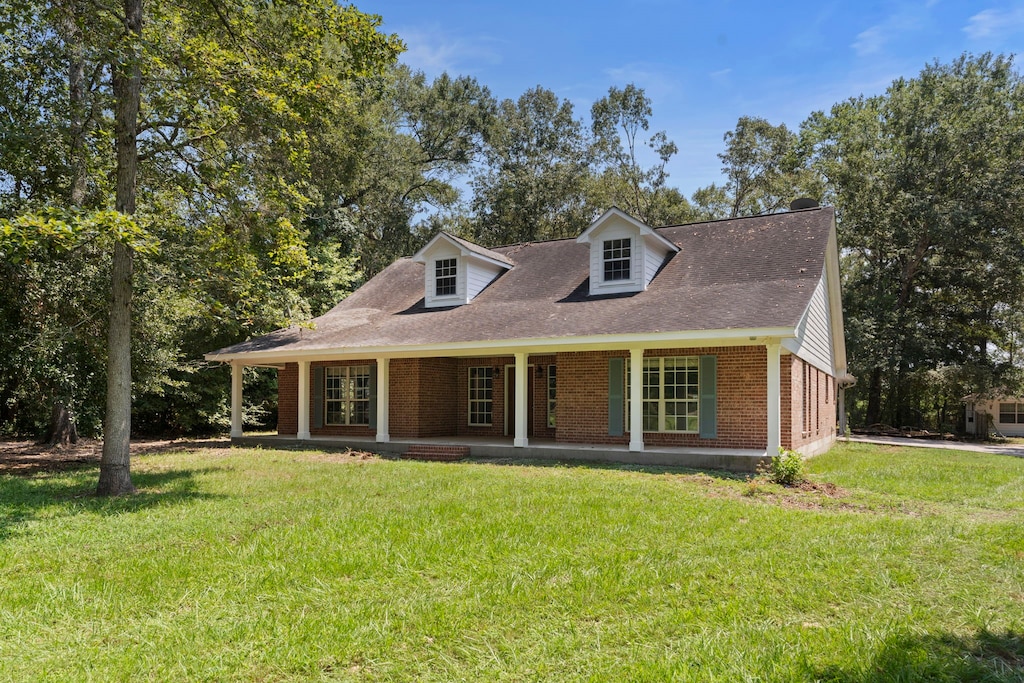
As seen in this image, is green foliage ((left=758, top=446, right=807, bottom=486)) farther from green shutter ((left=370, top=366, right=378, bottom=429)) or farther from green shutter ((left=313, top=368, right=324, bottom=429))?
green shutter ((left=313, top=368, right=324, bottom=429))

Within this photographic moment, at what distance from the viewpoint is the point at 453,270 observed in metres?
18.6

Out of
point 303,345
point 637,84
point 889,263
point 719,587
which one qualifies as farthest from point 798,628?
point 637,84

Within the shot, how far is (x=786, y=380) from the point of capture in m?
13.6

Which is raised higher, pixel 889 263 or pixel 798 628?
pixel 889 263

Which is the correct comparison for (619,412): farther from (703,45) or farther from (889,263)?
(889,263)

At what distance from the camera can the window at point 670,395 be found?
45.5ft

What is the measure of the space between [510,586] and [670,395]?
9.55 meters

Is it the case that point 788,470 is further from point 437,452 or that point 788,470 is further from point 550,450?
point 437,452

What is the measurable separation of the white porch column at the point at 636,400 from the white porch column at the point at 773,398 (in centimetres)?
237

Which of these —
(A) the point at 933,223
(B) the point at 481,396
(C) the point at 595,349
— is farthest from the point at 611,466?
(A) the point at 933,223

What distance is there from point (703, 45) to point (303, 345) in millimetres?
11169

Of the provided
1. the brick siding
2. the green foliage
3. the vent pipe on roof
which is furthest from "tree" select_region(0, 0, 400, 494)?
the vent pipe on roof

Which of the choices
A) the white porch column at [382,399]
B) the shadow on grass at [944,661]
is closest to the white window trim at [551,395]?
the white porch column at [382,399]

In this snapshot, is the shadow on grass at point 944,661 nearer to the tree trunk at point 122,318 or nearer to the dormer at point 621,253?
the tree trunk at point 122,318
